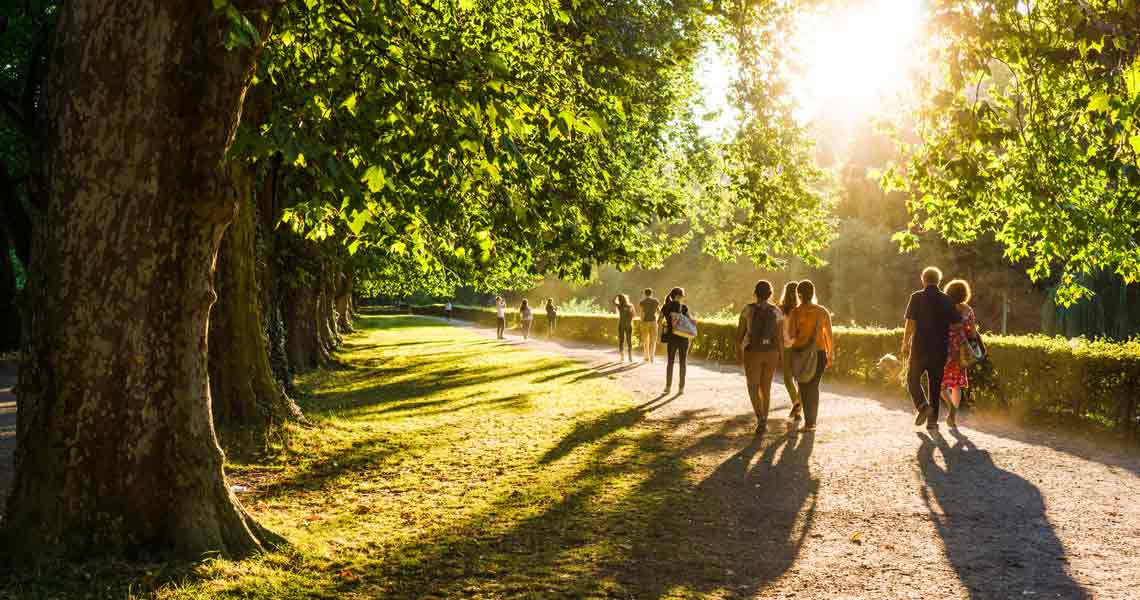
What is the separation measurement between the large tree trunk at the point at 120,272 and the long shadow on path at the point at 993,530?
4.55 meters

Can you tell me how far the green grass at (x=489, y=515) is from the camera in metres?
4.78

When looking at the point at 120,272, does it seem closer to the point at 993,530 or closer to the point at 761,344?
the point at 993,530

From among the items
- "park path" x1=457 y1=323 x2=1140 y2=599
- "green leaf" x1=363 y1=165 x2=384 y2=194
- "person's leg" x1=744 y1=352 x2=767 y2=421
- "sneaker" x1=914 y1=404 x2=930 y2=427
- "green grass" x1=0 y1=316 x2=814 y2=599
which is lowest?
"green grass" x1=0 y1=316 x2=814 y2=599

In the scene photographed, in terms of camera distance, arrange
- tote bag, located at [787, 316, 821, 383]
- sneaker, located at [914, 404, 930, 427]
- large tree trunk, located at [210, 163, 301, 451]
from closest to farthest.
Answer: large tree trunk, located at [210, 163, 301, 451], tote bag, located at [787, 316, 821, 383], sneaker, located at [914, 404, 930, 427]

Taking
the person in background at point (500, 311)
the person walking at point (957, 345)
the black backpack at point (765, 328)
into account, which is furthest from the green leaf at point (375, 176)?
the person in background at point (500, 311)

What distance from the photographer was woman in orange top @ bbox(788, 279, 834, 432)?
10.1 meters

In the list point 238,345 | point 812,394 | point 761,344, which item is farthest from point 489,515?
point 812,394

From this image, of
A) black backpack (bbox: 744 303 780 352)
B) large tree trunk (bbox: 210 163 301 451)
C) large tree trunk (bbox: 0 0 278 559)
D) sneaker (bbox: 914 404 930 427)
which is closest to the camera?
large tree trunk (bbox: 0 0 278 559)

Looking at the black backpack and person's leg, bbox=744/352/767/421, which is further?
person's leg, bbox=744/352/767/421

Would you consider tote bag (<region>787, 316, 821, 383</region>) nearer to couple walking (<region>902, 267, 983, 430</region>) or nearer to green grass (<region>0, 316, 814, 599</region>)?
green grass (<region>0, 316, 814, 599</region>)

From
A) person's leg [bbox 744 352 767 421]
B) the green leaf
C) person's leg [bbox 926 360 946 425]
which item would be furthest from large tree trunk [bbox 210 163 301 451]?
person's leg [bbox 926 360 946 425]

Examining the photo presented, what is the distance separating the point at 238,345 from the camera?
9719 millimetres

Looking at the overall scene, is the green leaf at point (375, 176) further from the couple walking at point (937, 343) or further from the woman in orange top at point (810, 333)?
the couple walking at point (937, 343)

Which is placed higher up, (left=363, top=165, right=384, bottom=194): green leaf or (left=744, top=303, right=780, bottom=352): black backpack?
(left=363, top=165, right=384, bottom=194): green leaf
